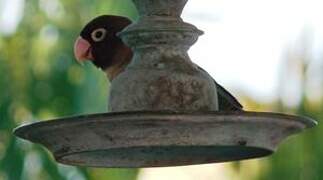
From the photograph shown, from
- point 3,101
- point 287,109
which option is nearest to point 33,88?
point 3,101

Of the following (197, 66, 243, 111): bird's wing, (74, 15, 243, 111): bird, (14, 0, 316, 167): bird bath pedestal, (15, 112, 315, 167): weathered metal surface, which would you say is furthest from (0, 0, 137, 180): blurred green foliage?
(15, 112, 315, 167): weathered metal surface

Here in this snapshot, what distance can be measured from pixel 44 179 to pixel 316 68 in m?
1.43

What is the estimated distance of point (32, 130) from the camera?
6.64 ft

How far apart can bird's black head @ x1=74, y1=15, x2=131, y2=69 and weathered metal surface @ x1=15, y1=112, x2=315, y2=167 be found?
96cm

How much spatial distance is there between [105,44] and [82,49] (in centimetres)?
10

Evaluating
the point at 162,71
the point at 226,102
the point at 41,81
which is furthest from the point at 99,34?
the point at 41,81

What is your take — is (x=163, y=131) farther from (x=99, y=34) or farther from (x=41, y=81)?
(x=41, y=81)

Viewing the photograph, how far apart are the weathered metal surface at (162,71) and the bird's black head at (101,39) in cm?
79

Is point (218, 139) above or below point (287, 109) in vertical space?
above

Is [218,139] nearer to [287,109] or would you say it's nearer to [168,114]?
[168,114]

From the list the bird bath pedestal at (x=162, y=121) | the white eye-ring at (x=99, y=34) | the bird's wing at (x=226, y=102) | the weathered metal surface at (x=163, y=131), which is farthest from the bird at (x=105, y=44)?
the weathered metal surface at (x=163, y=131)

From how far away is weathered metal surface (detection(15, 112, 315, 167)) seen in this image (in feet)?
6.17

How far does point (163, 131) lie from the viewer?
191cm

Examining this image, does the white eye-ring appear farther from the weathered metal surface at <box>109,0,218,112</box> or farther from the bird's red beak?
the weathered metal surface at <box>109,0,218,112</box>
